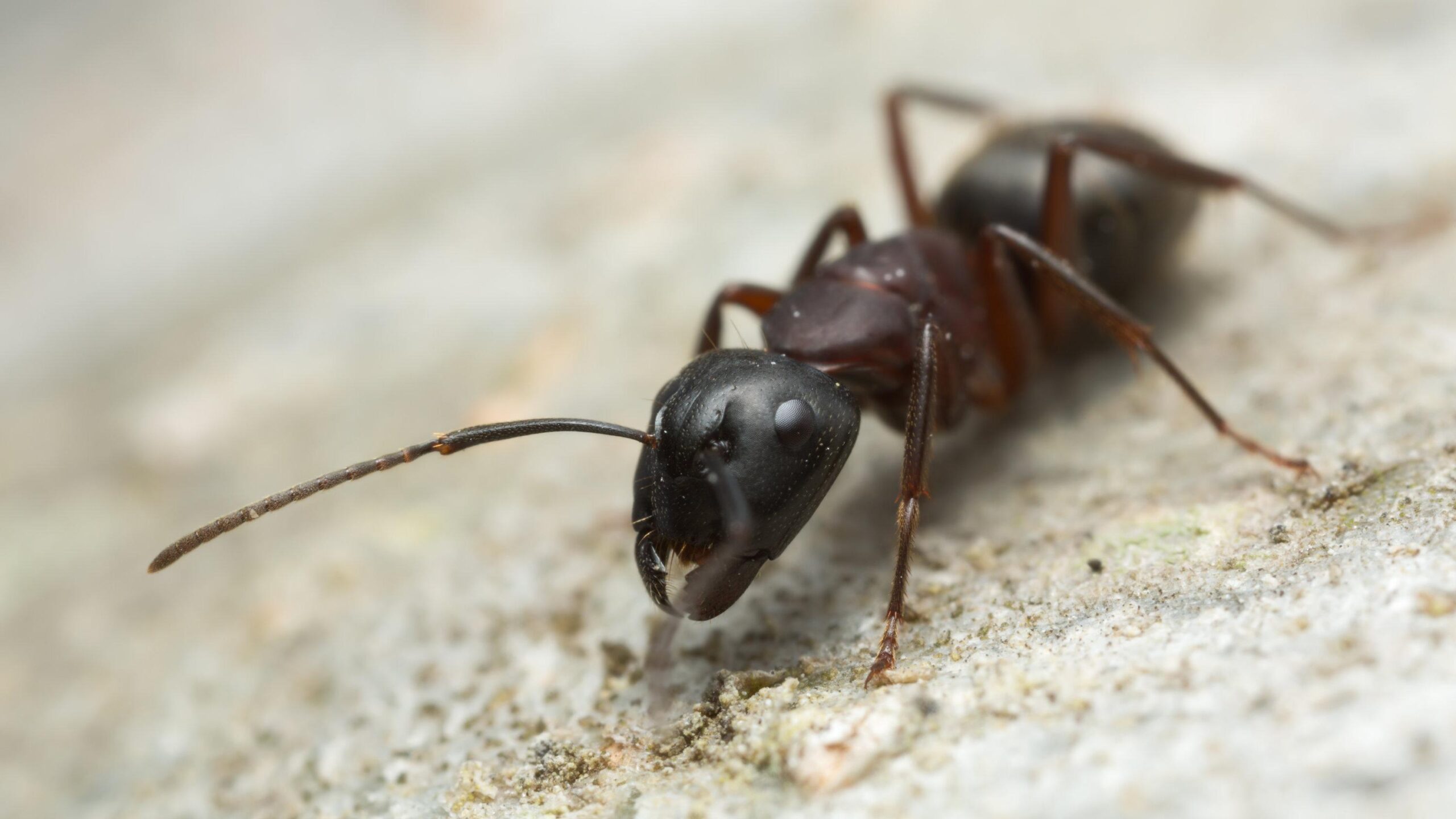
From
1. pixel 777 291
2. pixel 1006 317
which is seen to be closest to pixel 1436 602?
pixel 1006 317

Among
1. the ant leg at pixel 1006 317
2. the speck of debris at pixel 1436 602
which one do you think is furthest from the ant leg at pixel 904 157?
the speck of debris at pixel 1436 602

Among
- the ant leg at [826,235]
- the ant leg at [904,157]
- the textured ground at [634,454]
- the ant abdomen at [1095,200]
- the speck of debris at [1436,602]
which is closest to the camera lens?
→ the speck of debris at [1436,602]

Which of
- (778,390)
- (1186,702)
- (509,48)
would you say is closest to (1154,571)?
(1186,702)

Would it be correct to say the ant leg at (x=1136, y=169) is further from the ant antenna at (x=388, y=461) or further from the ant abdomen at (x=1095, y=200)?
the ant antenna at (x=388, y=461)

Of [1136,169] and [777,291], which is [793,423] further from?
[1136,169]

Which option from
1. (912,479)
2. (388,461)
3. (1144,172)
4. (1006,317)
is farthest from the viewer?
(1144,172)

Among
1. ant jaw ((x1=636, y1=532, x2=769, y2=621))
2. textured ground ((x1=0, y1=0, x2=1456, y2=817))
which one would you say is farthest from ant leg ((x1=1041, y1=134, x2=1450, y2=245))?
ant jaw ((x1=636, y1=532, x2=769, y2=621))

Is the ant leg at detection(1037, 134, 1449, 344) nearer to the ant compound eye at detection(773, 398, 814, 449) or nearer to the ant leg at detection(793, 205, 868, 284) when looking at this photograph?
the ant leg at detection(793, 205, 868, 284)
